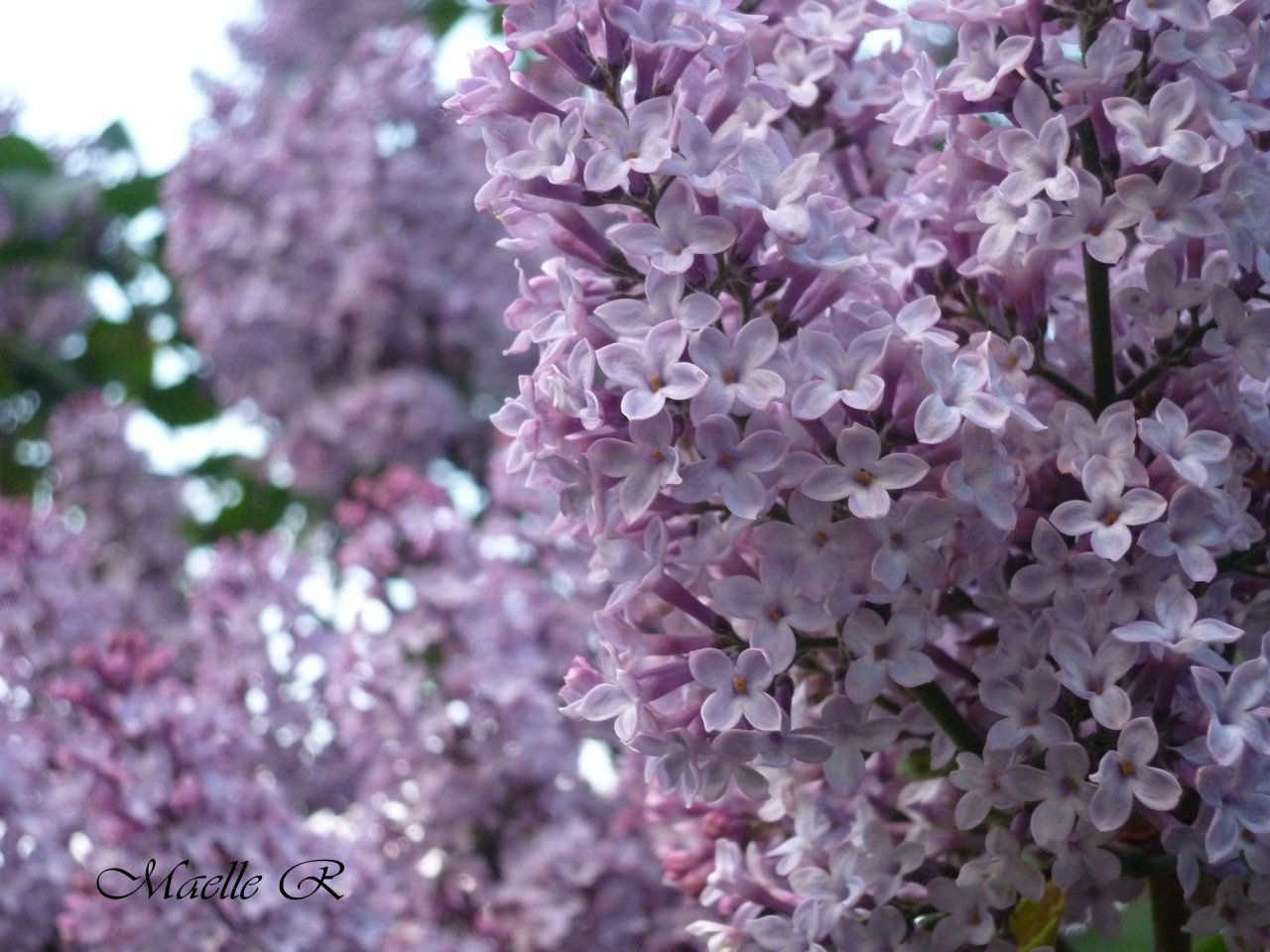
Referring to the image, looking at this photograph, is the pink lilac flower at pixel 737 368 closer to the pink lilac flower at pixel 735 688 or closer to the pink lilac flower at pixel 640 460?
the pink lilac flower at pixel 640 460

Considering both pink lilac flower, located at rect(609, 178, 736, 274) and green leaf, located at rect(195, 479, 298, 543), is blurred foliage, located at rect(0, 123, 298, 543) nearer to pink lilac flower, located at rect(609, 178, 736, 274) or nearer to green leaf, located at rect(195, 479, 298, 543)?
green leaf, located at rect(195, 479, 298, 543)

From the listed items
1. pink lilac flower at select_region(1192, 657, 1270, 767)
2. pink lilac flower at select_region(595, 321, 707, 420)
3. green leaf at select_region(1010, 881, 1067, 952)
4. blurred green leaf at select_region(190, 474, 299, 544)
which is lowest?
blurred green leaf at select_region(190, 474, 299, 544)

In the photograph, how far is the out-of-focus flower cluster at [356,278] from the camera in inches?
103

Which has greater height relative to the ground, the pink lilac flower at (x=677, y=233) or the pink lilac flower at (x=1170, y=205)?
the pink lilac flower at (x=677, y=233)

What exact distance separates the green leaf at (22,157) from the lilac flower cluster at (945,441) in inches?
100

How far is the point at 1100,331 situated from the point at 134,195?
107 inches

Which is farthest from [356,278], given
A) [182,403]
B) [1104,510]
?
[1104,510]

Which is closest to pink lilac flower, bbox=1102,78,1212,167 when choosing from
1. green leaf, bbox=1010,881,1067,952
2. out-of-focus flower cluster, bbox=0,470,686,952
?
green leaf, bbox=1010,881,1067,952

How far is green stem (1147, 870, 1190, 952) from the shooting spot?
1.03 meters

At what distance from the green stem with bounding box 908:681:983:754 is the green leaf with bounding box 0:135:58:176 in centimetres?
276

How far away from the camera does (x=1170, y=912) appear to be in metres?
1.04

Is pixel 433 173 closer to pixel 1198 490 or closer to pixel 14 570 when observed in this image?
pixel 14 570

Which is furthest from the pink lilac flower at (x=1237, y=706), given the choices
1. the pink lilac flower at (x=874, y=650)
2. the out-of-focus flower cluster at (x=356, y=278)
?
the out-of-focus flower cluster at (x=356, y=278)

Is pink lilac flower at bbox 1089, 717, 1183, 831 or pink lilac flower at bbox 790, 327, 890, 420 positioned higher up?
pink lilac flower at bbox 790, 327, 890, 420
